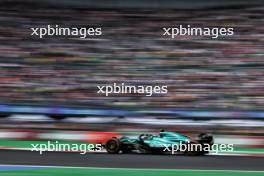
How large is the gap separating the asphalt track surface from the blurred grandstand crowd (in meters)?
2.48

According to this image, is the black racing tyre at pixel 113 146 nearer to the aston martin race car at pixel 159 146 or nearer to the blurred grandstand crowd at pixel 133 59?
the aston martin race car at pixel 159 146

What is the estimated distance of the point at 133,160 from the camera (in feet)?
27.0

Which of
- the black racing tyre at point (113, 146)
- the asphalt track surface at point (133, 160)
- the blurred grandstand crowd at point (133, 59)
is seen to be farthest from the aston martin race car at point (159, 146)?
the blurred grandstand crowd at point (133, 59)

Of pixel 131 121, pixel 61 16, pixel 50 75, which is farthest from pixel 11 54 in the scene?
pixel 131 121

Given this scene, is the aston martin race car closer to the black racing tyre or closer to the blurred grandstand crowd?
the black racing tyre

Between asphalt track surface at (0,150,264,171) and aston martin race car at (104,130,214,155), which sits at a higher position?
aston martin race car at (104,130,214,155)

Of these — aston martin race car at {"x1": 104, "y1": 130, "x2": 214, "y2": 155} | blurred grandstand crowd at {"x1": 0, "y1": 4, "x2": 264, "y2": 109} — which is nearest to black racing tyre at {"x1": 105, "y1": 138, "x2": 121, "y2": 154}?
aston martin race car at {"x1": 104, "y1": 130, "x2": 214, "y2": 155}

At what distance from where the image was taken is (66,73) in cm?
1234

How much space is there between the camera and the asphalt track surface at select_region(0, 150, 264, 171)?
25.9ft

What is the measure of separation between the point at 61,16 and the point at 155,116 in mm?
5061

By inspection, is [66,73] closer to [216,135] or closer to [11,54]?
[11,54]

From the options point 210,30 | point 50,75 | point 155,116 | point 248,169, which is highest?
point 210,30

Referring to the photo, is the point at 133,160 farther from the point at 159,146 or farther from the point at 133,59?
the point at 133,59

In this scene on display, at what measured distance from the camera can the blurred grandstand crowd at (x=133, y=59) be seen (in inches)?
448
